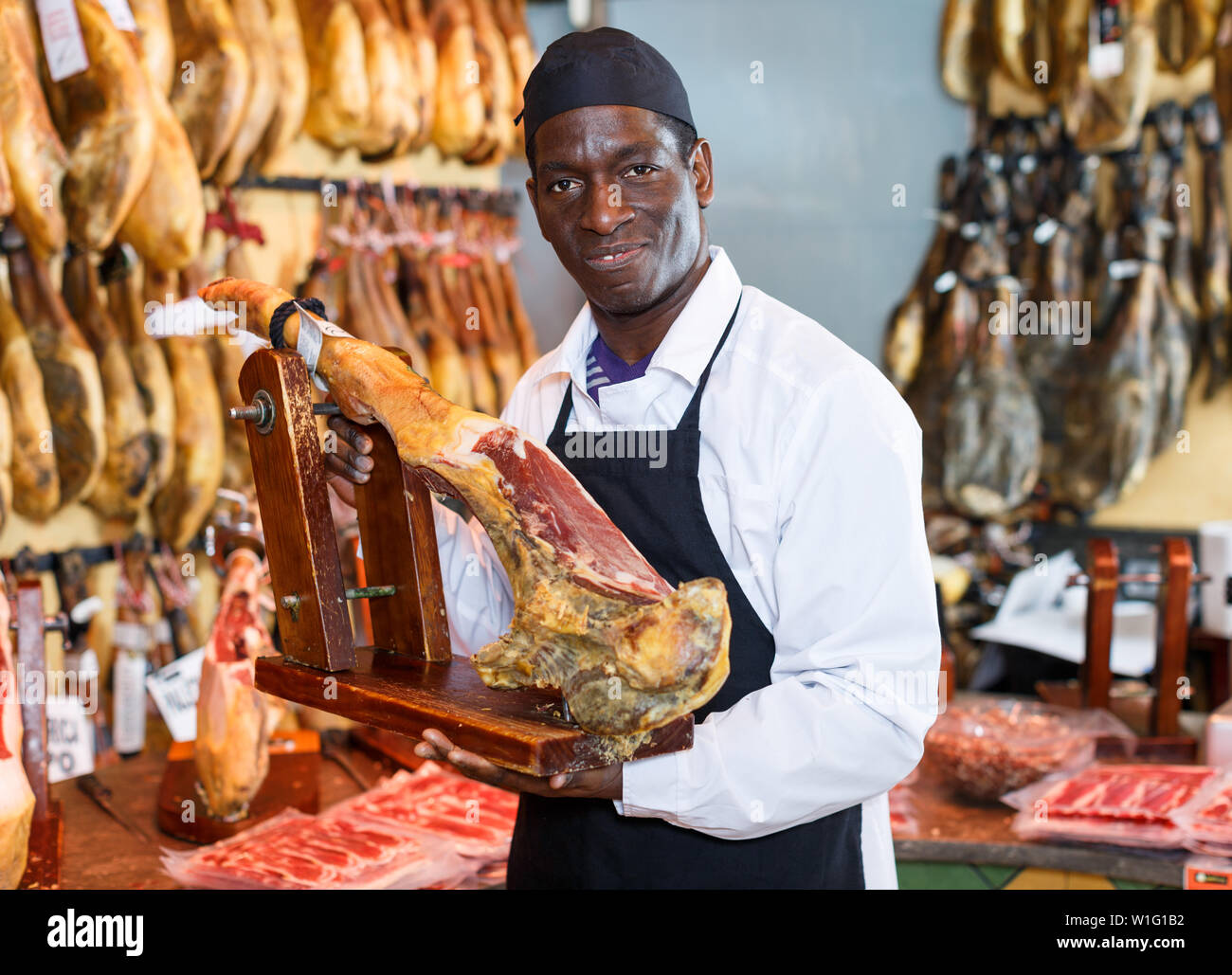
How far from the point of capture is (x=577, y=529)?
1.42 meters

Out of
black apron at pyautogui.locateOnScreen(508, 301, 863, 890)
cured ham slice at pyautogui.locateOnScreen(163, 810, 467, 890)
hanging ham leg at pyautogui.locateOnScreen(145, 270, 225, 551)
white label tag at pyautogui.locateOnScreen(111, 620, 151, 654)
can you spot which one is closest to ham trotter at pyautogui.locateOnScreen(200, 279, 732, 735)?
black apron at pyautogui.locateOnScreen(508, 301, 863, 890)

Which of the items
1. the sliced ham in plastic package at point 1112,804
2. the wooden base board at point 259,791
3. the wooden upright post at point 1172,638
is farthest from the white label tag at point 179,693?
the wooden upright post at point 1172,638

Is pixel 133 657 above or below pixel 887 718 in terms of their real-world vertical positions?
below

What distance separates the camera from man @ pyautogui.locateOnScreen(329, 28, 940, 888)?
59.0 inches

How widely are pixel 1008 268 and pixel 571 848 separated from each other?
3.90 metres

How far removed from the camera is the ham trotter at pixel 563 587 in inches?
49.9

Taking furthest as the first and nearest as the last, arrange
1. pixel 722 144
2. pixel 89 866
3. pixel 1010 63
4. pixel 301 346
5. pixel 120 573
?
pixel 722 144, pixel 1010 63, pixel 120 573, pixel 89 866, pixel 301 346

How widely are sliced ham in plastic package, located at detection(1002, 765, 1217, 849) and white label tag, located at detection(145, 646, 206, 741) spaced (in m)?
1.81

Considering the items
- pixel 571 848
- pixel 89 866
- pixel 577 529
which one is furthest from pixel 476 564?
pixel 89 866

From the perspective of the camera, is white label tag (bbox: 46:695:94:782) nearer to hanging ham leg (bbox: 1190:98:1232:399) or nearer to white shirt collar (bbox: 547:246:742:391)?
white shirt collar (bbox: 547:246:742:391)

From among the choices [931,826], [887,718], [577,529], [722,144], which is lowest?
[931,826]

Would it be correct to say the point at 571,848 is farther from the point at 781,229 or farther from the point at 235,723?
the point at 781,229

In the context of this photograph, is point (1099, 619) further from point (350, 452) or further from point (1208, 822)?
point (350, 452)

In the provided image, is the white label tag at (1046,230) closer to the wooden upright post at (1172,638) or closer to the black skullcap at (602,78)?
the wooden upright post at (1172,638)
